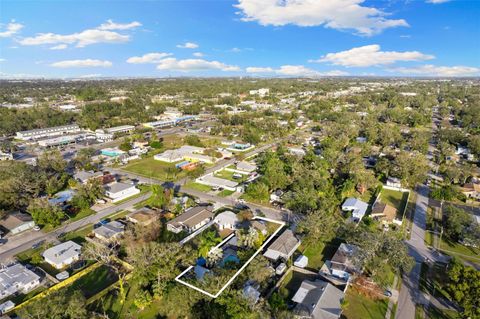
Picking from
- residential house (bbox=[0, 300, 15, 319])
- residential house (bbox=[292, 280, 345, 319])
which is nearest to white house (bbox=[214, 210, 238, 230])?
residential house (bbox=[292, 280, 345, 319])

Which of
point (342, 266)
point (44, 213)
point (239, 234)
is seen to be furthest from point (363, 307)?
point (44, 213)

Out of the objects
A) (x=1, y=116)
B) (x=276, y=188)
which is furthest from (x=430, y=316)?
(x=1, y=116)

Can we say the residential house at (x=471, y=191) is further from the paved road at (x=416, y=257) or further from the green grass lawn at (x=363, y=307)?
the green grass lawn at (x=363, y=307)

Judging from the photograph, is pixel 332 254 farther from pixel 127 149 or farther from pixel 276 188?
pixel 127 149

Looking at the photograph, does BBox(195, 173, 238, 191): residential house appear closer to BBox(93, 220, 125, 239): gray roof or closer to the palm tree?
BBox(93, 220, 125, 239): gray roof

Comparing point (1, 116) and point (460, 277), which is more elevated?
point (1, 116)

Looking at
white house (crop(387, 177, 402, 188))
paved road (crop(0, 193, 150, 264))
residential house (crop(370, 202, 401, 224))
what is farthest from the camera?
white house (crop(387, 177, 402, 188))
